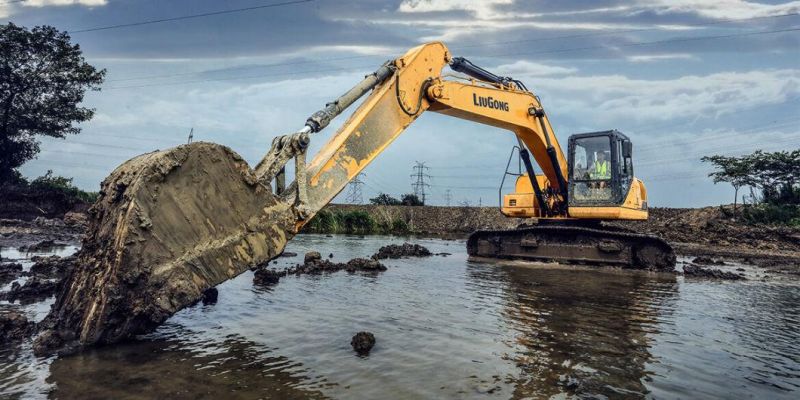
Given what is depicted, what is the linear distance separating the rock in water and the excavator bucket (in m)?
1.23

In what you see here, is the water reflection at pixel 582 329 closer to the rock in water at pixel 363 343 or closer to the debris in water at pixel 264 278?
the rock in water at pixel 363 343

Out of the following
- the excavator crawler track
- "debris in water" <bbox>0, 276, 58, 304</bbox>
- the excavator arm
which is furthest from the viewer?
the excavator crawler track

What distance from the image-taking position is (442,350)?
5.21m

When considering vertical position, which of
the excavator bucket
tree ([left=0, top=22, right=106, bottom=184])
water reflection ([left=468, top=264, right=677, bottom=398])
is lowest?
water reflection ([left=468, top=264, right=677, bottom=398])

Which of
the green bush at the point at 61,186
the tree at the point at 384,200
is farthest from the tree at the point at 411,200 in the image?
the green bush at the point at 61,186

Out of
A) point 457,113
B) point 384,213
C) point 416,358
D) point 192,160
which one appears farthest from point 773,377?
point 384,213

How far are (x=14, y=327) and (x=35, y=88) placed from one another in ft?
93.5

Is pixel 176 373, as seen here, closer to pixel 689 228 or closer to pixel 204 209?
pixel 204 209

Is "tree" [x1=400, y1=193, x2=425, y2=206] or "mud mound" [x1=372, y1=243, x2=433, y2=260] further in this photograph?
"tree" [x1=400, y1=193, x2=425, y2=206]

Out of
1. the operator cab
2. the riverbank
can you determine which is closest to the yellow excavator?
the operator cab

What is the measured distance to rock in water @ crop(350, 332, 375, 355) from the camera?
16.6 ft

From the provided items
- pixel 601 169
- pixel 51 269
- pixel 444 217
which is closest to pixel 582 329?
pixel 601 169

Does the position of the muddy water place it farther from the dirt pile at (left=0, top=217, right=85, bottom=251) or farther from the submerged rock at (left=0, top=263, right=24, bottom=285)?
the dirt pile at (left=0, top=217, right=85, bottom=251)

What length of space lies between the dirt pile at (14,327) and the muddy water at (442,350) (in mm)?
345
